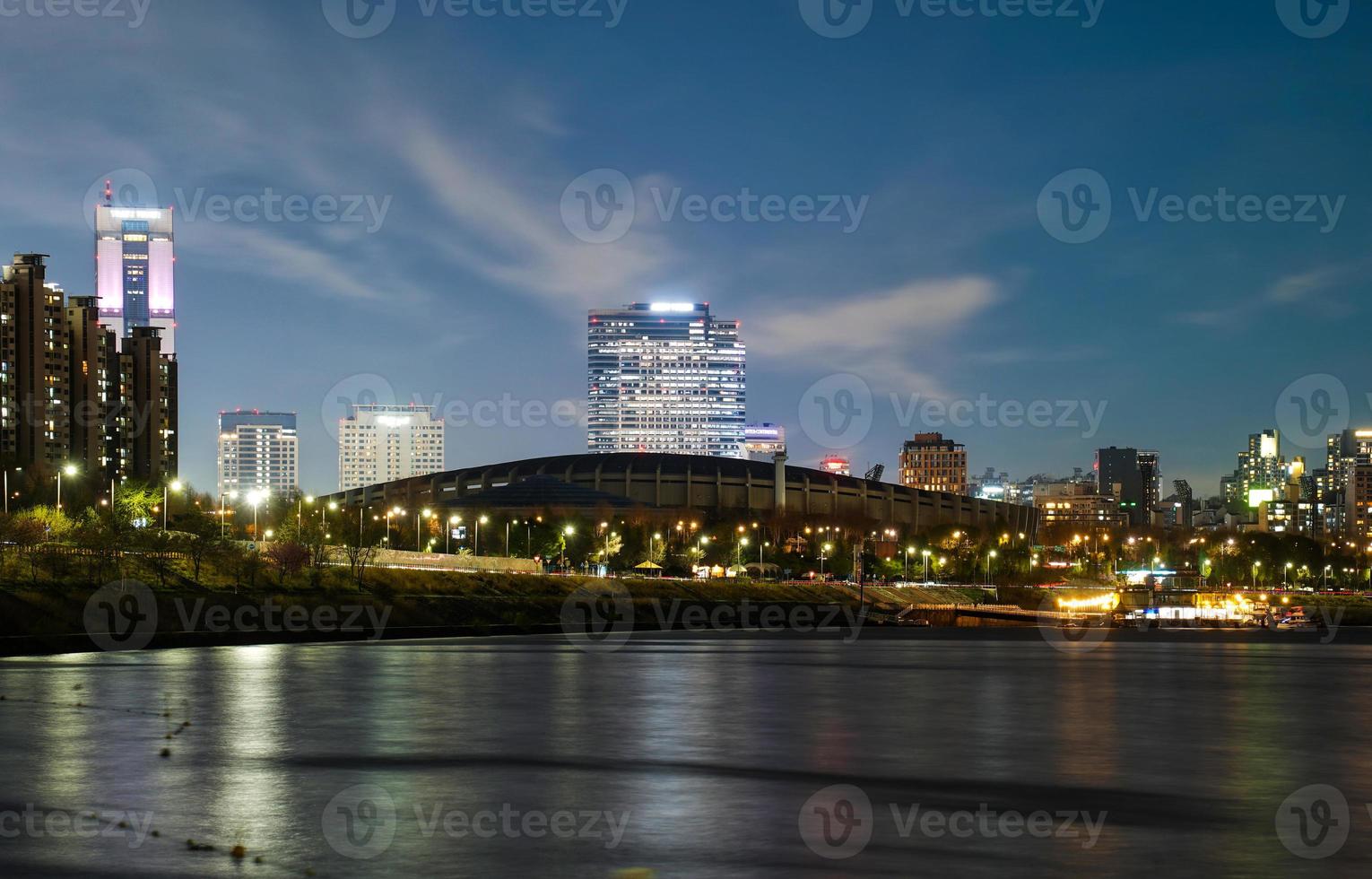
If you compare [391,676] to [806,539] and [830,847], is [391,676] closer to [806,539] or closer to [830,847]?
A: [830,847]

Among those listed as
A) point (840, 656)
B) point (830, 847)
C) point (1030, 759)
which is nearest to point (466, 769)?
point (830, 847)

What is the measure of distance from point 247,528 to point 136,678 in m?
102

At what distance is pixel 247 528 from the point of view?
444ft
